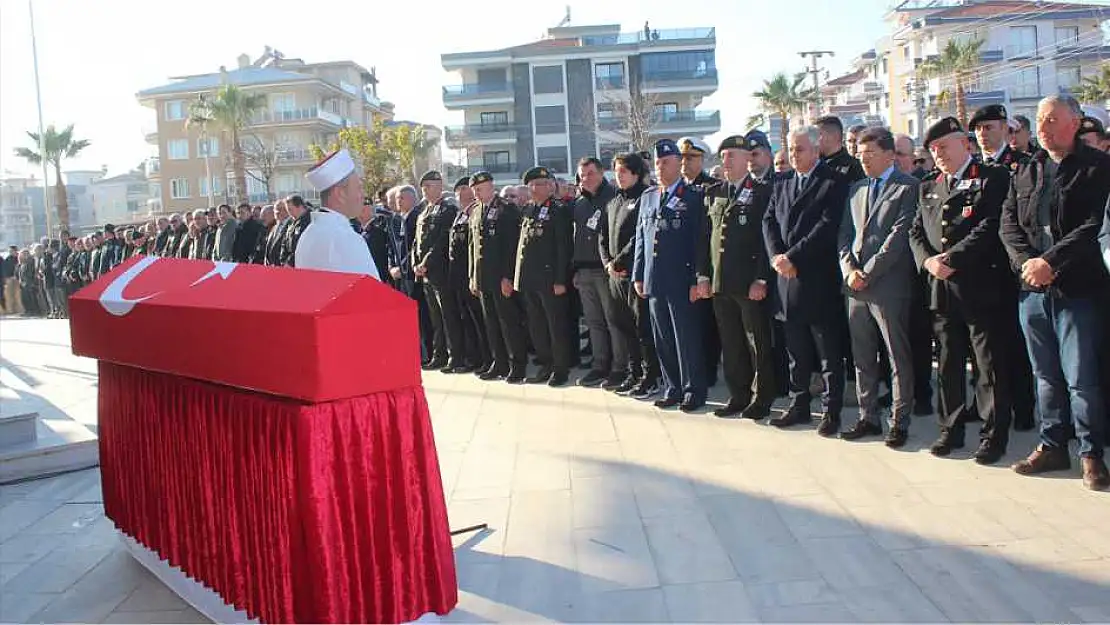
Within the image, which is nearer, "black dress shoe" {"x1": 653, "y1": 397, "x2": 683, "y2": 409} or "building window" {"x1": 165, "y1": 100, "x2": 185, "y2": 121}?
"black dress shoe" {"x1": 653, "y1": 397, "x2": 683, "y2": 409}

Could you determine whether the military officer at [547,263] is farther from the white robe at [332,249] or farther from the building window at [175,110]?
the building window at [175,110]

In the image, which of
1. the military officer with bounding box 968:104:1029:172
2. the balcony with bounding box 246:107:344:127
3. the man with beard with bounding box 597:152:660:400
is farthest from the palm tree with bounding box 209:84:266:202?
the military officer with bounding box 968:104:1029:172

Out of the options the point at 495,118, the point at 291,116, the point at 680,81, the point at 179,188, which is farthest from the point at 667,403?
the point at 179,188

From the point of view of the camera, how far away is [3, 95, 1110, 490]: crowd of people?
14.3ft

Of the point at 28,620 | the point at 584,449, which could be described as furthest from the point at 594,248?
the point at 28,620

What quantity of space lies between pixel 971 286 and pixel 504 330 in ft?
15.2

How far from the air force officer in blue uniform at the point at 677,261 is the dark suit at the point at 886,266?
1.26 m

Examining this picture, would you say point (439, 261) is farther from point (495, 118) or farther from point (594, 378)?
point (495, 118)

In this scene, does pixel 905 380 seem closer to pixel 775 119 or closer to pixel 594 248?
pixel 594 248

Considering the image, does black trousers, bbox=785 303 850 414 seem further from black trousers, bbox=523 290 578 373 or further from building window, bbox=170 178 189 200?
building window, bbox=170 178 189 200

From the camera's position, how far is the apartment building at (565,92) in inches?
1934

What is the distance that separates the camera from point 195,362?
3232 mm

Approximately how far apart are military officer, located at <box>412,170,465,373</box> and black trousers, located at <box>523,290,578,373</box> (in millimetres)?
1207

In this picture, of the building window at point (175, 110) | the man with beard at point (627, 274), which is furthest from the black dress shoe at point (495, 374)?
the building window at point (175, 110)
